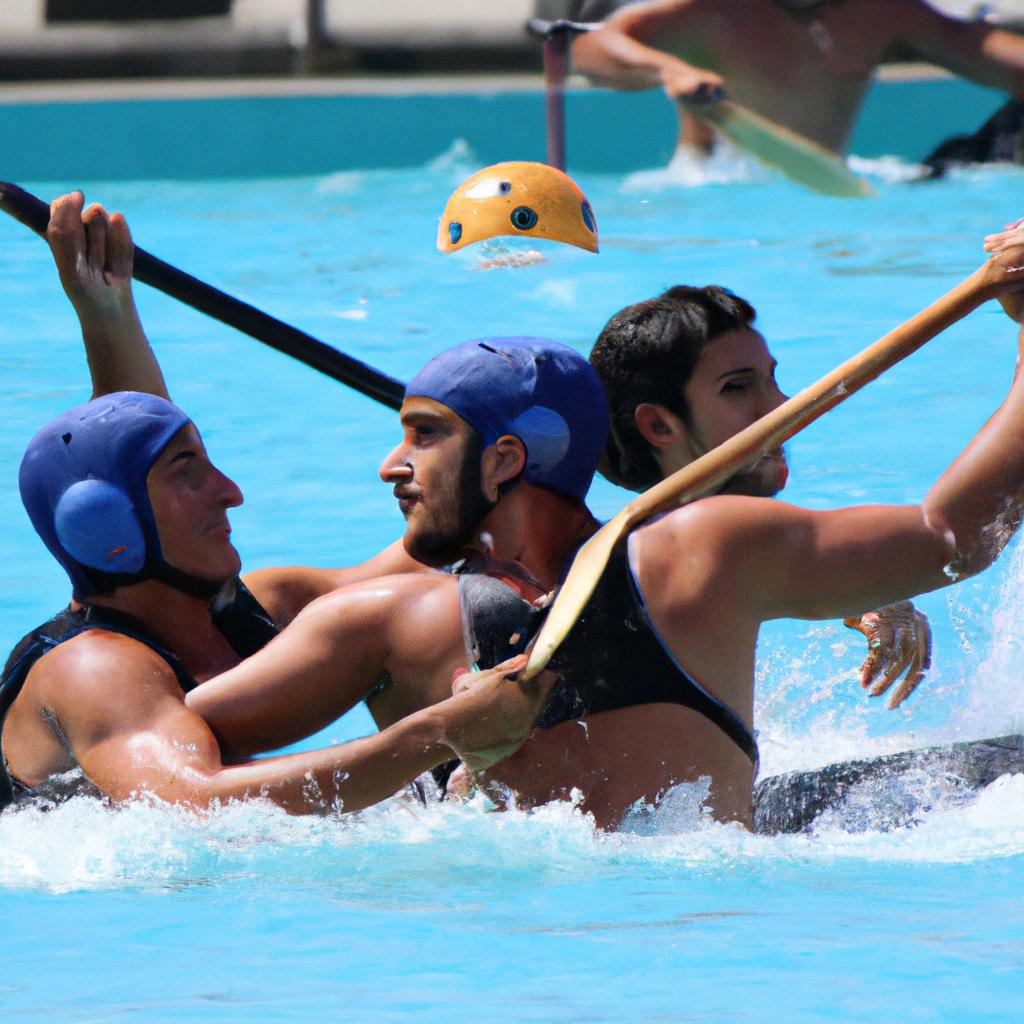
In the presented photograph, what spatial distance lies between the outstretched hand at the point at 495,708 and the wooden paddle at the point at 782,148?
26.7 feet

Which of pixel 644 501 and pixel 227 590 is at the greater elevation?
pixel 644 501

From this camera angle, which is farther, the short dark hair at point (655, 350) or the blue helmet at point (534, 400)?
the short dark hair at point (655, 350)

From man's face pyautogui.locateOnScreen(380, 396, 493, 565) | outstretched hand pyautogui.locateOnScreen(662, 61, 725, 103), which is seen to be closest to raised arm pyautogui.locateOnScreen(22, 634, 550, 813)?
man's face pyautogui.locateOnScreen(380, 396, 493, 565)

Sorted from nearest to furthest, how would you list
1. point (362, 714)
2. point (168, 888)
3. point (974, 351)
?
1. point (168, 888)
2. point (362, 714)
3. point (974, 351)

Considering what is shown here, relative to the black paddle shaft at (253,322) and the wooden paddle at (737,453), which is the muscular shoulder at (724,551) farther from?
the black paddle shaft at (253,322)

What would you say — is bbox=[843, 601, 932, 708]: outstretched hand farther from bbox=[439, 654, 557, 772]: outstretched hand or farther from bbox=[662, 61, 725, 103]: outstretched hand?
bbox=[662, 61, 725, 103]: outstretched hand

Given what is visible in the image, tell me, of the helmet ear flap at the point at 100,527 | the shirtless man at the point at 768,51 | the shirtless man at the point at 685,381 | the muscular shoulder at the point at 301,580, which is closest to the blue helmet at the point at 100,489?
the helmet ear flap at the point at 100,527

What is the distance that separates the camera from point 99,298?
462 centimetres

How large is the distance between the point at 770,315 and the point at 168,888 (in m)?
6.17

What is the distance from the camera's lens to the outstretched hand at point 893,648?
4.31m

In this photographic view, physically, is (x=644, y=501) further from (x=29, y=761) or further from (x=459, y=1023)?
(x=29, y=761)

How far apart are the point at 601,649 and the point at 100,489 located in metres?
1.11

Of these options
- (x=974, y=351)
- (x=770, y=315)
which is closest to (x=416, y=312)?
(x=770, y=315)

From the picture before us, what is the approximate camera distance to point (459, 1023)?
299 cm
